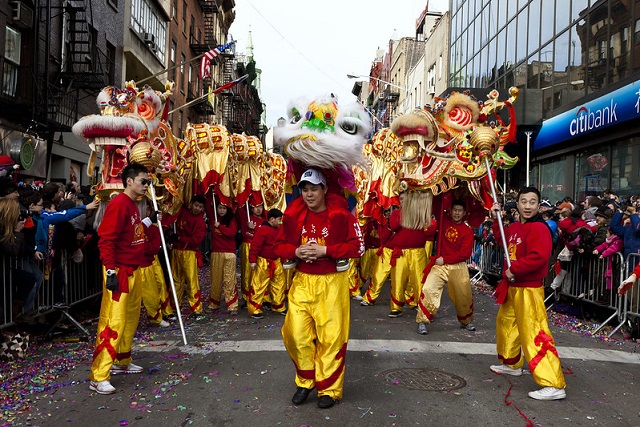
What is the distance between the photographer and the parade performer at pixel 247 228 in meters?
9.57

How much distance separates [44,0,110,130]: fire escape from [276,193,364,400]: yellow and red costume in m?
11.0

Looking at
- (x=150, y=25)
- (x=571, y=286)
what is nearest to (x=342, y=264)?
(x=571, y=286)

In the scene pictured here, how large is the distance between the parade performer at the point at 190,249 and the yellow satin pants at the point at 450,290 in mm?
3272

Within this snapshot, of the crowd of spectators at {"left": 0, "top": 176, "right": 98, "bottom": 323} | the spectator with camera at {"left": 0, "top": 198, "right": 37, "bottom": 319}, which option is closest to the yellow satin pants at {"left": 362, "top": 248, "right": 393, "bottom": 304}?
the crowd of spectators at {"left": 0, "top": 176, "right": 98, "bottom": 323}

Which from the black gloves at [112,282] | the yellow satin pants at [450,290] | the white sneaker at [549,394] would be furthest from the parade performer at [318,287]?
the yellow satin pants at [450,290]

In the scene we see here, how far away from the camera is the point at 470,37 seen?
27.1 metres

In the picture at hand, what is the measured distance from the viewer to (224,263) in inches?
359

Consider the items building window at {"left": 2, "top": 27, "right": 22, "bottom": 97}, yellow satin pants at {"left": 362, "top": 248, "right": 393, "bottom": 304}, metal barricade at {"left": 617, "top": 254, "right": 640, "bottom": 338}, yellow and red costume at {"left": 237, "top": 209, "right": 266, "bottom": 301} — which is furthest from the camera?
building window at {"left": 2, "top": 27, "right": 22, "bottom": 97}

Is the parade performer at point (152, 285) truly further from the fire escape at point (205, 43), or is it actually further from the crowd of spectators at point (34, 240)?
the fire escape at point (205, 43)

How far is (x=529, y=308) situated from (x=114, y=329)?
12.1 ft

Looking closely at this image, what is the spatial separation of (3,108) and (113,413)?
33.9 feet

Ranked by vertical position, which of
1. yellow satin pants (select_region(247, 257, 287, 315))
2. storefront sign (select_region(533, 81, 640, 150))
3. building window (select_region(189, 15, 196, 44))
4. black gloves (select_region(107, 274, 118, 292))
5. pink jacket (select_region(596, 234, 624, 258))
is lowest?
yellow satin pants (select_region(247, 257, 287, 315))

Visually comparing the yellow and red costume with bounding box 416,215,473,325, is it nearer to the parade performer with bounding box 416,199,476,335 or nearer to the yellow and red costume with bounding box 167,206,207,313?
the parade performer with bounding box 416,199,476,335

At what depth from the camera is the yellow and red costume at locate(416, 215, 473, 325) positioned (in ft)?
25.4
